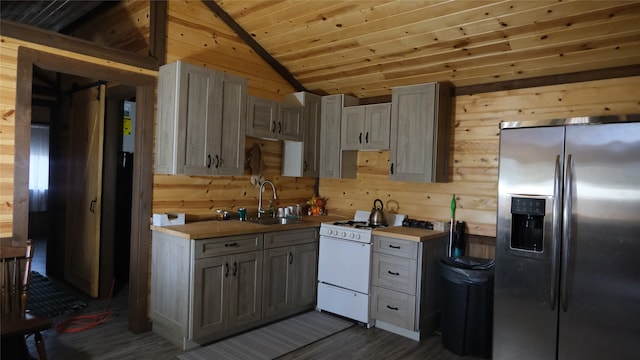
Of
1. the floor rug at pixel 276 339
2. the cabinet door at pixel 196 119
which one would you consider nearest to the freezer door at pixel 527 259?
the floor rug at pixel 276 339

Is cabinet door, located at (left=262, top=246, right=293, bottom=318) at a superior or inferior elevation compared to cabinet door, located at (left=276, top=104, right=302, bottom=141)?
inferior

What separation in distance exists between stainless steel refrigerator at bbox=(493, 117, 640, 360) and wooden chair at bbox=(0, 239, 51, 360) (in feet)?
9.77

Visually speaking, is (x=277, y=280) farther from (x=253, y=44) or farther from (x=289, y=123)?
(x=253, y=44)

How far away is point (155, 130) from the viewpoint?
353 centimetres

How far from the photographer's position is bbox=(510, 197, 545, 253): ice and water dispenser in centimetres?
279

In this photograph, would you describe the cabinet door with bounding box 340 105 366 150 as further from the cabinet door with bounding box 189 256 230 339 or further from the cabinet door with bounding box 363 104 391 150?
the cabinet door with bounding box 189 256 230 339

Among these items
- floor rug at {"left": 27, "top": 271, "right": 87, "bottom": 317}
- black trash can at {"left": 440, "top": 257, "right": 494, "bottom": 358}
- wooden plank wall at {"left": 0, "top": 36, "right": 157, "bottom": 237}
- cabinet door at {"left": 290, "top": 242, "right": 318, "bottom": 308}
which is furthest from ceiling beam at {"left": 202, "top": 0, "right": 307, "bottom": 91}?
floor rug at {"left": 27, "top": 271, "right": 87, "bottom": 317}

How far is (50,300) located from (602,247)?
4.89 metres

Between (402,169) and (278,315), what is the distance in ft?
5.90

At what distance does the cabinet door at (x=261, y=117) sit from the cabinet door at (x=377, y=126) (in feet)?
3.09

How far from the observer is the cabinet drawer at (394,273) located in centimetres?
353

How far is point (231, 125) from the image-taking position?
370 cm

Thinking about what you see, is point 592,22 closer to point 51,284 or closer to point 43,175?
point 51,284

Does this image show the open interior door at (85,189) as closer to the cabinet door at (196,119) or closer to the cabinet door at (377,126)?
the cabinet door at (196,119)
